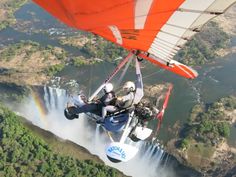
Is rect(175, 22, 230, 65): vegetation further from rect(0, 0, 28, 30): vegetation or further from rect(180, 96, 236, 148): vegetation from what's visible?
rect(0, 0, 28, 30): vegetation

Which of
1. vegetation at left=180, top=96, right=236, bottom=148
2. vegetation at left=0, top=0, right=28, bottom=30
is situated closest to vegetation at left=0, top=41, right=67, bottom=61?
vegetation at left=0, top=0, right=28, bottom=30

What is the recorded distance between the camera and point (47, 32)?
169ft

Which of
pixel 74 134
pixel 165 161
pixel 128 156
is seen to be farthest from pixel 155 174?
pixel 128 156

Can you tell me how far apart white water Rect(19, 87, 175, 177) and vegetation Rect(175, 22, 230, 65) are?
15677 mm

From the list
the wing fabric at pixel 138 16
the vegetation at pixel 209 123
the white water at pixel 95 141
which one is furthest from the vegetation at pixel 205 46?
the wing fabric at pixel 138 16

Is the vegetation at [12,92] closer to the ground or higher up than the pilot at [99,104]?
closer to the ground

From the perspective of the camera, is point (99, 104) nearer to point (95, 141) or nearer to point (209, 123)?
point (95, 141)

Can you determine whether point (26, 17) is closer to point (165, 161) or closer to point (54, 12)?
point (165, 161)

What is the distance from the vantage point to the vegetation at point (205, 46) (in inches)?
1859

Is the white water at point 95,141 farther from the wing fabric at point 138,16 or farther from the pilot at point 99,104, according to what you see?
the wing fabric at point 138,16

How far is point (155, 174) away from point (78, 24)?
2576 centimetres

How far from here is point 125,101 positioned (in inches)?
491

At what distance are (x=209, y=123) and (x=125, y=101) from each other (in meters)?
24.5

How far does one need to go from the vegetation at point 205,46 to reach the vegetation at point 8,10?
68.9ft
